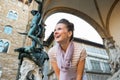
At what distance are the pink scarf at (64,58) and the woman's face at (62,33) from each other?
5 cm

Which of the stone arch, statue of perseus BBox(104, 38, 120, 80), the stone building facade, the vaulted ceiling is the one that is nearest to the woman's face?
statue of perseus BBox(104, 38, 120, 80)

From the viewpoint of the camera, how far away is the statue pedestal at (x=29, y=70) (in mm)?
2366

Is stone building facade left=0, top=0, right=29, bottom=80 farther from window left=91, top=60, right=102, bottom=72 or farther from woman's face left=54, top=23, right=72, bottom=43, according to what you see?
woman's face left=54, top=23, right=72, bottom=43

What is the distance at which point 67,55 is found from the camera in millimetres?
984

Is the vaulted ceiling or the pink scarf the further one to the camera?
the vaulted ceiling

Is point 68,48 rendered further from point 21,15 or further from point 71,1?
point 21,15

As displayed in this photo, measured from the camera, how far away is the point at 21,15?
12.8m

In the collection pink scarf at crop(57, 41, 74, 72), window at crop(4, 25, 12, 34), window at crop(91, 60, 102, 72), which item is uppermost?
window at crop(4, 25, 12, 34)

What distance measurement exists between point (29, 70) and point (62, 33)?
156 centimetres

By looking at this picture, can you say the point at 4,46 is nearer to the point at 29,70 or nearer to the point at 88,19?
the point at 88,19

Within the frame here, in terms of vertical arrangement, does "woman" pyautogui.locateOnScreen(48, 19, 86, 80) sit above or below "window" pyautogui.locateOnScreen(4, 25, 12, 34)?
below

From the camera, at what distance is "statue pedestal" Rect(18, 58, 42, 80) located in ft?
7.76

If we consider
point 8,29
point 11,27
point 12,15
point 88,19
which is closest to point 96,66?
point 11,27

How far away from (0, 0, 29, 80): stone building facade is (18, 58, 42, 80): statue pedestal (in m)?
8.38
